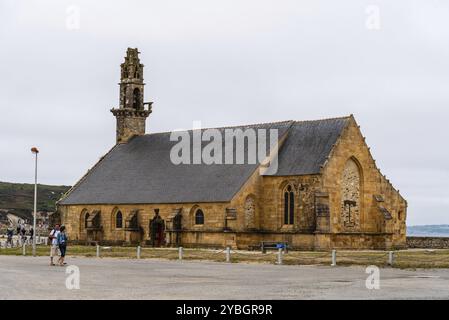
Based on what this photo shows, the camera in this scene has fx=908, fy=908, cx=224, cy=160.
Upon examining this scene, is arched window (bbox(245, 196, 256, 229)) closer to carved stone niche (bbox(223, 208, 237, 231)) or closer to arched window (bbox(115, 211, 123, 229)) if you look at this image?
carved stone niche (bbox(223, 208, 237, 231))

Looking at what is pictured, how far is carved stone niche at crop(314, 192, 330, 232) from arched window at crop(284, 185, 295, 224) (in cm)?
277

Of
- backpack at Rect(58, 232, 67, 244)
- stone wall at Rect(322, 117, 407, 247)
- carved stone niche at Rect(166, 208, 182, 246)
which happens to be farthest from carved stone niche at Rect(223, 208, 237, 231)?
backpack at Rect(58, 232, 67, 244)

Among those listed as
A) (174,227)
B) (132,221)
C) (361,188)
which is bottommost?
(174,227)

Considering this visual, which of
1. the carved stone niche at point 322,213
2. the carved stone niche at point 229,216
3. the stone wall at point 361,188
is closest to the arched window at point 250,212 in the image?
the carved stone niche at point 229,216

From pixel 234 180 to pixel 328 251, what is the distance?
9.34m

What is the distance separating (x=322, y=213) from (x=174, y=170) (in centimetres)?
1437

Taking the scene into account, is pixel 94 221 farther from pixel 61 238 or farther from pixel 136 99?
pixel 61 238

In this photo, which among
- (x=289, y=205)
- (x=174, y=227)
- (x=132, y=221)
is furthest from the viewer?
(x=132, y=221)

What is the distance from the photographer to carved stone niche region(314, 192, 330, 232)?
6034cm

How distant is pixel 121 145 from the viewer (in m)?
80.4

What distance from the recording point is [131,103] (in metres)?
82.4

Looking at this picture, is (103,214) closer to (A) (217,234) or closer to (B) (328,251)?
(A) (217,234)

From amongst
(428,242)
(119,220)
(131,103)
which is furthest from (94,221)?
(428,242)
